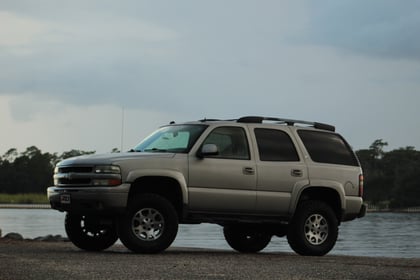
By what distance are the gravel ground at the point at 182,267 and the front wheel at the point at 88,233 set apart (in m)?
1.27

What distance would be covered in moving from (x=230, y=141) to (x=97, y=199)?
2.41 meters

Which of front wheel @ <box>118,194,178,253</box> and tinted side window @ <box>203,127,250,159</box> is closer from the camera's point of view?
front wheel @ <box>118,194,178,253</box>

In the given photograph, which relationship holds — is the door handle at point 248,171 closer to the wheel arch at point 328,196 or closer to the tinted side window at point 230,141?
the tinted side window at point 230,141

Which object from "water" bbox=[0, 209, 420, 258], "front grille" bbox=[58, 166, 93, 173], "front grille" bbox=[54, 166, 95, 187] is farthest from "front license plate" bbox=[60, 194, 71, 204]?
"water" bbox=[0, 209, 420, 258]

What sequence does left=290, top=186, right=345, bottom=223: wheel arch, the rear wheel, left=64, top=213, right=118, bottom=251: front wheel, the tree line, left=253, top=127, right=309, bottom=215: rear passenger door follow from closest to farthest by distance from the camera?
1. left=253, top=127, right=309, bottom=215: rear passenger door
2. left=64, top=213, right=118, bottom=251: front wheel
3. left=290, top=186, right=345, bottom=223: wheel arch
4. the rear wheel
5. the tree line

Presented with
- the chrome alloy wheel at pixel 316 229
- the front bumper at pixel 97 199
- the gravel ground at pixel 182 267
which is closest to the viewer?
the gravel ground at pixel 182 267

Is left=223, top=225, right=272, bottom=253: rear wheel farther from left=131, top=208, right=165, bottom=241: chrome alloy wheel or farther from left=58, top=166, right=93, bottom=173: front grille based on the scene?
left=58, top=166, right=93, bottom=173: front grille

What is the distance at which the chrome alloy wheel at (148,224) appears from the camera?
1365 centimetres

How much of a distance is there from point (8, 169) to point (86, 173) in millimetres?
183658

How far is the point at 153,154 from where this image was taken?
1390cm

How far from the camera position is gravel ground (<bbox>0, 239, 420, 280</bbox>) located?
10328 millimetres

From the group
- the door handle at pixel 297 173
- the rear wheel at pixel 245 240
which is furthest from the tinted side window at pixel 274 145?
the rear wheel at pixel 245 240

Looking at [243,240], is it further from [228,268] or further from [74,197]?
[228,268]

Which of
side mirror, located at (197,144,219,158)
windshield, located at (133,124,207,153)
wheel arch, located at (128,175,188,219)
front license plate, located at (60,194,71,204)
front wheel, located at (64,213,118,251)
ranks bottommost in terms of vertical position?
front wheel, located at (64,213,118,251)
